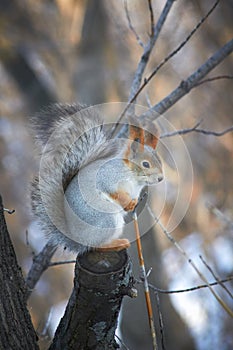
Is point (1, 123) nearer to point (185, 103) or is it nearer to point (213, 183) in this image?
point (185, 103)

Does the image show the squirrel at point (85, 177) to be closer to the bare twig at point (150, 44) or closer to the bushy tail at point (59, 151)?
the bushy tail at point (59, 151)

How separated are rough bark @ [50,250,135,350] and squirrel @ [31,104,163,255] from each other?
72mm

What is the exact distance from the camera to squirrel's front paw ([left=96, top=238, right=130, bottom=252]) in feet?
3.94

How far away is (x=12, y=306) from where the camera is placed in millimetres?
1112

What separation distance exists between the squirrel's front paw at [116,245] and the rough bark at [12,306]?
0.21 m

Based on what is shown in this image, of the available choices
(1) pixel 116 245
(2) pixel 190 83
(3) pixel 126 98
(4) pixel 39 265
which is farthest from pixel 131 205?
(3) pixel 126 98

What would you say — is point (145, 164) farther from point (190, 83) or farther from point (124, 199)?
point (190, 83)

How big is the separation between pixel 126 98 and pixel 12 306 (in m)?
2.70

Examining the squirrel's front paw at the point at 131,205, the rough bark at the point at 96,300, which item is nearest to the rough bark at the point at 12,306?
the rough bark at the point at 96,300

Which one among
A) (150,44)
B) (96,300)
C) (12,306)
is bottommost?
(96,300)

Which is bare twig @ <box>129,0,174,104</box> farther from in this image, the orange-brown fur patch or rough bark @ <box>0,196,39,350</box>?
rough bark @ <box>0,196,39,350</box>

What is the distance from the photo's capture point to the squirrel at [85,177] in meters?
1.24

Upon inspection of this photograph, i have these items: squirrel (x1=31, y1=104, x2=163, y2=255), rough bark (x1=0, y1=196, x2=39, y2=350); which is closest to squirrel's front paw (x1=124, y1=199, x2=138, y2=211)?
squirrel (x1=31, y1=104, x2=163, y2=255)

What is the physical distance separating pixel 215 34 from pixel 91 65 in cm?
116
